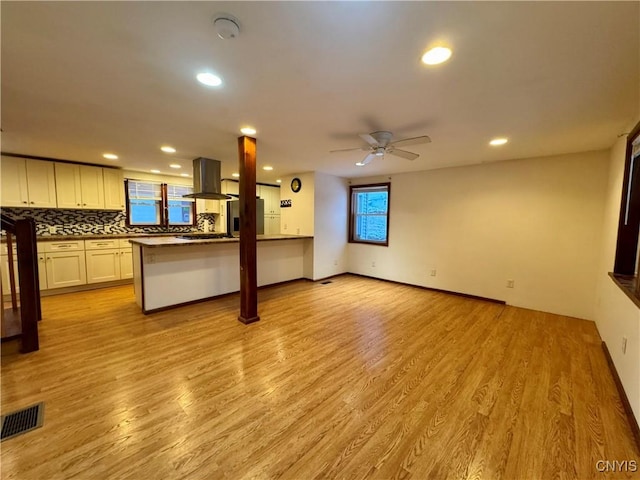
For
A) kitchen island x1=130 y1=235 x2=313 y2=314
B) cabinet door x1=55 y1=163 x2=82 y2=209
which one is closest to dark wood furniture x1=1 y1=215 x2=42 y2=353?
kitchen island x1=130 y1=235 x2=313 y2=314

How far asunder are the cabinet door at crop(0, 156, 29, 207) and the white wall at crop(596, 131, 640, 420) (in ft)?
24.6

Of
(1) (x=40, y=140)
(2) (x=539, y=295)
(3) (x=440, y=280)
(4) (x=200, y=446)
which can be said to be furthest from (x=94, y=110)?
(2) (x=539, y=295)

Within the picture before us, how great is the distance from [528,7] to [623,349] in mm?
2628

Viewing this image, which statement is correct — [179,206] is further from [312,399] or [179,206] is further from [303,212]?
[312,399]

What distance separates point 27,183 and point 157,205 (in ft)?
6.52

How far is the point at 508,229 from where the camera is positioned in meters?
4.21

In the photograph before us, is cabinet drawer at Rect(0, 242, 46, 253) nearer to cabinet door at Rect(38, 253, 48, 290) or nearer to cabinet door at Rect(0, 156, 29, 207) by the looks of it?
cabinet door at Rect(38, 253, 48, 290)

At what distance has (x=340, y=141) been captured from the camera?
10.8 feet

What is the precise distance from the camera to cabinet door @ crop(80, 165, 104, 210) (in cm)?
478

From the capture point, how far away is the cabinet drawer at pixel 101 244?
4.67 m

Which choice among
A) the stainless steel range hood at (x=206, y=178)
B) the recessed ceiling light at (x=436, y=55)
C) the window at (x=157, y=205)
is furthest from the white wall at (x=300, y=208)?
the recessed ceiling light at (x=436, y=55)

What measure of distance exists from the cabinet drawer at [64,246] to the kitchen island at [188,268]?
4.30 ft

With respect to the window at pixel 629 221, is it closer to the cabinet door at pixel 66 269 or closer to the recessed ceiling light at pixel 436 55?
the recessed ceiling light at pixel 436 55

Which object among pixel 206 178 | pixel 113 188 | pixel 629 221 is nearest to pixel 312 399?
pixel 629 221
